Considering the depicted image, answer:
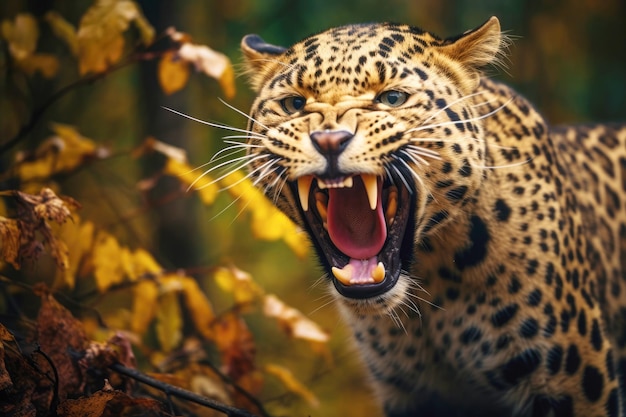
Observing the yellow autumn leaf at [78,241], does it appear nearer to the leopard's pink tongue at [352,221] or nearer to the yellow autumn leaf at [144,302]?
the yellow autumn leaf at [144,302]

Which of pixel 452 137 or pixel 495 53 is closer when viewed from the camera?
pixel 452 137

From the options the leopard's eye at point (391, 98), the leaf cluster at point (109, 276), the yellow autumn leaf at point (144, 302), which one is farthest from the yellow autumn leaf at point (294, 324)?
the leopard's eye at point (391, 98)

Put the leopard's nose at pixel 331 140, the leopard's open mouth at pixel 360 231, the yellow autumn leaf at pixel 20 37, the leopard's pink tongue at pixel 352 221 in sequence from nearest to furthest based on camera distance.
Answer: the leopard's nose at pixel 331 140
the leopard's open mouth at pixel 360 231
the leopard's pink tongue at pixel 352 221
the yellow autumn leaf at pixel 20 37

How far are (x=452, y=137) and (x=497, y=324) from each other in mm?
1075

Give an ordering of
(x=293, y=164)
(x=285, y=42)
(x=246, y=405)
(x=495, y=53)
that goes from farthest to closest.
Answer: (x=285, y=42) < (x=246, y=405) < (x=495, y=53) < (x=293, y=164)

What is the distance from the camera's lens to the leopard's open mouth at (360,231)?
3822 mm

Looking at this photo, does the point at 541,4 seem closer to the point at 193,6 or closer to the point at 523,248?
the point at 193,6

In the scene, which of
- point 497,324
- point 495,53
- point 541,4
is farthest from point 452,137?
point 541,4

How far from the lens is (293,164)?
363 cm

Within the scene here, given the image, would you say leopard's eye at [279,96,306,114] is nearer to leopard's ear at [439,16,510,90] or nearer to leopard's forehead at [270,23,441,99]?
leopard's forehead at [270,23,441,99]

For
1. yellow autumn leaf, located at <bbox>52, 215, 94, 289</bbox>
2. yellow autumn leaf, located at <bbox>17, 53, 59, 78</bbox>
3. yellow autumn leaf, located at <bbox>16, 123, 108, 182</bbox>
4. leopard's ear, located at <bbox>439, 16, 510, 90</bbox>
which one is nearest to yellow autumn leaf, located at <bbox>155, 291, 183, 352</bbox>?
yellow autumn leaf, located at <bbox>52, 215, 94, 289</bbox>

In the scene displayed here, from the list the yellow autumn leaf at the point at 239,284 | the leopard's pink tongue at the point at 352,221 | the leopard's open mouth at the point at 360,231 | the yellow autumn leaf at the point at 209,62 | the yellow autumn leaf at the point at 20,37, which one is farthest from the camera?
the yellow autumn leaf at the point at 239,284

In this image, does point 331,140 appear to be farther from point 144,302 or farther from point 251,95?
point 251,95

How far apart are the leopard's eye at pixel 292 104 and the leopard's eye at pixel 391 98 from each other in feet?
1.24
